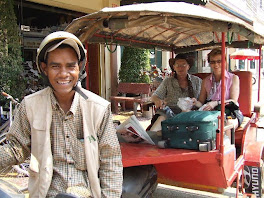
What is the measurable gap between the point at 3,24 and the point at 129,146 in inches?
162

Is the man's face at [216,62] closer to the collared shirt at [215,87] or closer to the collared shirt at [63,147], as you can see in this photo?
the collared shirt at [215,87]

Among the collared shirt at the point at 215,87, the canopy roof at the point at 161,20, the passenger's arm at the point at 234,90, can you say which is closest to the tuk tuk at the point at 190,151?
the canopy roof at the point at 161,20

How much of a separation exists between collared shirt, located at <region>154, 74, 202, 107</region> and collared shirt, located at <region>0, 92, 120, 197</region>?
2.66 metres

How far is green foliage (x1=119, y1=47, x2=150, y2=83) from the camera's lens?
393 inches

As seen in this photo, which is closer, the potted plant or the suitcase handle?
the suitcase handle

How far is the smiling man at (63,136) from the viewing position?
67.5 inches

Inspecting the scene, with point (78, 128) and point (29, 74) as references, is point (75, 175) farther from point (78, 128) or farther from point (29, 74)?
point (29, 74)

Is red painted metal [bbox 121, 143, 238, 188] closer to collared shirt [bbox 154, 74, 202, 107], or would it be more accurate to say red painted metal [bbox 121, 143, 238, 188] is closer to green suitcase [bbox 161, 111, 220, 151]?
green suitcase [bbox 161, 111, 220, 151]

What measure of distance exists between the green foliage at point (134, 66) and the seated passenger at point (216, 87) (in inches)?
235

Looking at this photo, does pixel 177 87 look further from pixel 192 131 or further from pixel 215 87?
pixel 192 131

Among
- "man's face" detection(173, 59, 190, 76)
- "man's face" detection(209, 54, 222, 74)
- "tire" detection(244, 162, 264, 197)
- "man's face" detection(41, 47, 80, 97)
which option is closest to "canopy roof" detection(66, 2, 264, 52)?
"man's face" detection(209, 54, 222, 74)

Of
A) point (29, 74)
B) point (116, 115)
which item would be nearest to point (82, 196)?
point (29, 74)

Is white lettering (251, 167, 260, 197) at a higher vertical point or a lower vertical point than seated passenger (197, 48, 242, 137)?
lower

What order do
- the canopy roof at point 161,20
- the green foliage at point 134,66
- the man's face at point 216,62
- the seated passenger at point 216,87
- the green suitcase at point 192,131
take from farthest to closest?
1. the green foliage at point 134,66
2. the man's face at point 216,62
3. the seated passenger at point 216,87
4. the green suitcase at point 192,131
5. the canopy roof at point 161,20
